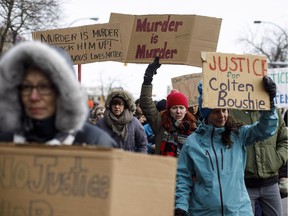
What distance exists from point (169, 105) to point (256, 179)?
153cm

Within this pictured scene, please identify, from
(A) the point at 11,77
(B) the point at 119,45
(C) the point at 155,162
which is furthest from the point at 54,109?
(B) the point at 119,45

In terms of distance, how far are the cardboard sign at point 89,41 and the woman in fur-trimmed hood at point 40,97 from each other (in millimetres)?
5716

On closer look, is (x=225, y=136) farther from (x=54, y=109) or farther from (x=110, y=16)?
(x=110, y=16)

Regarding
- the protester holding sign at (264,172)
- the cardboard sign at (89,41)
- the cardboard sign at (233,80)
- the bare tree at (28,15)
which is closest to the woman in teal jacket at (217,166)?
the cardboard sign at (233,80)

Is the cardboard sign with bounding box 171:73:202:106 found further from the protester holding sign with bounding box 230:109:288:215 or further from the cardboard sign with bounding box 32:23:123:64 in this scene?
the protester holding sign with bounding box 230:109:288:215

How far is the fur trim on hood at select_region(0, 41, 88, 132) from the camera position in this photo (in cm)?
300

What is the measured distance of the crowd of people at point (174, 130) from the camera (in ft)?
9.93

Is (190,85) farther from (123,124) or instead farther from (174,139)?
(174,139)

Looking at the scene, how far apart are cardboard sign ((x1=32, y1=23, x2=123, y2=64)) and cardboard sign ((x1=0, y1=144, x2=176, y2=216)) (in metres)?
5.99

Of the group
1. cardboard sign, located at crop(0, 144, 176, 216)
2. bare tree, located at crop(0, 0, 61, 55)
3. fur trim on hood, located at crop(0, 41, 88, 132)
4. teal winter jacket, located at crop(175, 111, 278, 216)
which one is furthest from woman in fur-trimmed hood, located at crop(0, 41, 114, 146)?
bare tree, located at crop(0, 0, 61, 55)

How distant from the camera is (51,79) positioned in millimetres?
3010

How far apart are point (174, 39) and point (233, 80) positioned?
3113mm

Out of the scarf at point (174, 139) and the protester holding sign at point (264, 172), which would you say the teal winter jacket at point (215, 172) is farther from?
the scarf at point (174, 139)

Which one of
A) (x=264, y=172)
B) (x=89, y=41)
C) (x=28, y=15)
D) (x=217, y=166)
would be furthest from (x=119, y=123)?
(x=28, y=15)
